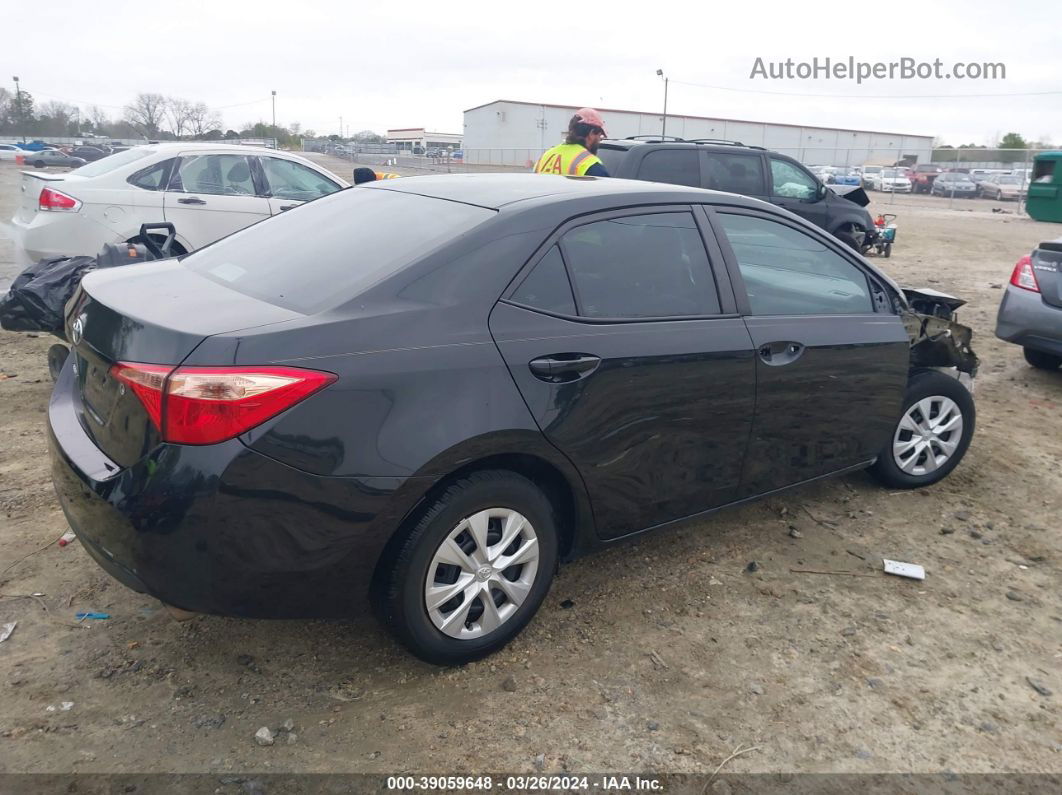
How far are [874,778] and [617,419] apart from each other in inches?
54.8

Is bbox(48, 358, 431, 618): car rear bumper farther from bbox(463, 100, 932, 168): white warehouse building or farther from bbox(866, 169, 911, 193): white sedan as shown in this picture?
bbox(463, 100, 932, 168): white warehouse building

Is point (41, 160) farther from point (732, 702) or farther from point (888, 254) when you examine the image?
point (732, 702)

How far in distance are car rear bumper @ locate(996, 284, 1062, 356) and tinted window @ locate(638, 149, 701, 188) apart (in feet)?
13.8

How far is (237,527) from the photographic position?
2.30 meters

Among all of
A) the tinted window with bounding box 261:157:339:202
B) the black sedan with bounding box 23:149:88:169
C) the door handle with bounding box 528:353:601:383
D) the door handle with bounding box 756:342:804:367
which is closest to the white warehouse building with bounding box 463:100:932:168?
the black sedan with bounding box 23:149:88:169

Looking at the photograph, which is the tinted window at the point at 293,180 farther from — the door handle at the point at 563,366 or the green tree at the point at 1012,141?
the green tree at the point at 1012,141

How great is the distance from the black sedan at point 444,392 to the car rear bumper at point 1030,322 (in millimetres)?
3338

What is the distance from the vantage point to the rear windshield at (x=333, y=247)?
2.70 meters

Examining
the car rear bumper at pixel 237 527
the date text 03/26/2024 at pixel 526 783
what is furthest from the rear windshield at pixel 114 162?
the date text 03/26/2024 at pixel 526 783

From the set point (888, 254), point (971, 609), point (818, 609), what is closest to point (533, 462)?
point (818, 609)

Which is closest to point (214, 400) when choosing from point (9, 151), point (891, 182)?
point (891, 182)

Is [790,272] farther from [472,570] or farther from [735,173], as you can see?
[735,173]

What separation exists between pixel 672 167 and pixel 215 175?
17.6 feet

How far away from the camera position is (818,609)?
335 centimetres
